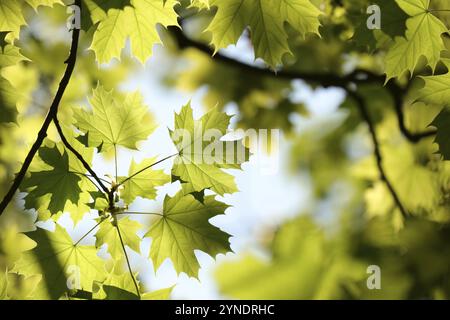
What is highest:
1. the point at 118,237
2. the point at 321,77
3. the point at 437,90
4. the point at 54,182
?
the point at 321,77

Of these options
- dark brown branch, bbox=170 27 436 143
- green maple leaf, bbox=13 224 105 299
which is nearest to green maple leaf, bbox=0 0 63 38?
green maple leaf, bbox=13 224 105 299

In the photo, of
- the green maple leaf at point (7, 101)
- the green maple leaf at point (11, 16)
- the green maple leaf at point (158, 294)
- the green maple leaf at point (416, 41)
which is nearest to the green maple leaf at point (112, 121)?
the green maple leaf at point (7, 101)

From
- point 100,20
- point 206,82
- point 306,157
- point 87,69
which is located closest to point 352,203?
point 306,157

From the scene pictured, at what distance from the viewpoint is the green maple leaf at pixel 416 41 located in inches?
93.4

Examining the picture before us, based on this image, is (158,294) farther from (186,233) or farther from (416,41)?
(416,41)

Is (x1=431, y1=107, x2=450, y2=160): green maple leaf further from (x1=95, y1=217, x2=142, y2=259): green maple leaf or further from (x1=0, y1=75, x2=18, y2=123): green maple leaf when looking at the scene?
(x1=0, y1=75, x2=18, y2=123): green maple leaf

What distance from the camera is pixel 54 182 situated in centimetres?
244

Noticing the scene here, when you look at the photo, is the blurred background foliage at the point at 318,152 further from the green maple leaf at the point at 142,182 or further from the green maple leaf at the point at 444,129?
the green maple leaf at the point at 142,182

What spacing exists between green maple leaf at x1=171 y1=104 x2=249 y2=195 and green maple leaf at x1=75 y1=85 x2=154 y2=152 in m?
0.22

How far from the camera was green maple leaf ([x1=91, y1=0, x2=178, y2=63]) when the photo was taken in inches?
93.4

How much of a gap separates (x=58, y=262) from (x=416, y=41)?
1759 mm

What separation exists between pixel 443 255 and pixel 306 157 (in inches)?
213

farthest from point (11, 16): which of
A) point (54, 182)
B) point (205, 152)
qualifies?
point (205, 152)

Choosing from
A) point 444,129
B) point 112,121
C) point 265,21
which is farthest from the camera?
point 112,121
